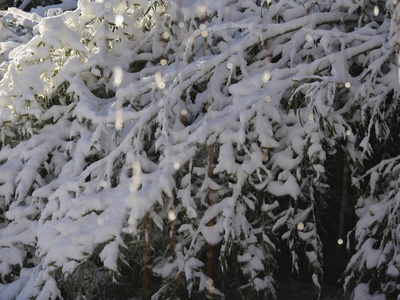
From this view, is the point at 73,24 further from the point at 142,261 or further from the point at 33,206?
the point at 142,261

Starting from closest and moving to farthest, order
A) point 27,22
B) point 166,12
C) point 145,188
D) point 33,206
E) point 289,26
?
1. point 145,188
2. point 289,26
3. point 33,206
4. point 166,12
5. point 27,22

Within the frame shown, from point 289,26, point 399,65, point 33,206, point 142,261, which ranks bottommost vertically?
point 142,261

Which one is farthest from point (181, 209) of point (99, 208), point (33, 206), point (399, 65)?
point (399, 65)

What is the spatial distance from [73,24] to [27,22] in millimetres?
1764

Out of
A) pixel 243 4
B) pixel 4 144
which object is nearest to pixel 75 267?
pixel 4 144

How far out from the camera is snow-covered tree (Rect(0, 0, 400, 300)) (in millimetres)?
2922

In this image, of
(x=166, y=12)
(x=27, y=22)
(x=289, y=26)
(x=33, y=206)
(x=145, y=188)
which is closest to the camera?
(x=145, y=188)

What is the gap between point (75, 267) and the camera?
9.86 feet

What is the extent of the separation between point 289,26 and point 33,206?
226 centimetres

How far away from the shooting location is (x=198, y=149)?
296cm

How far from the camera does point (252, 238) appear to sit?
3045mm

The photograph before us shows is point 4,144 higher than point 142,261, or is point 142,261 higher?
point 4,144

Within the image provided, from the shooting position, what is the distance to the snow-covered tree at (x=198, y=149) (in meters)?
2.92

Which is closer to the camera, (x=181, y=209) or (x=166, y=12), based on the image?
(x=181, y=209)
